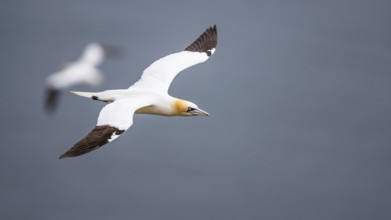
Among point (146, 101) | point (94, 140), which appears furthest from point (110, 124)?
point (146, 101)

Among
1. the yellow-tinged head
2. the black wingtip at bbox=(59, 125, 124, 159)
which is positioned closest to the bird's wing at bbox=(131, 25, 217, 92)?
the yellow-tinged head

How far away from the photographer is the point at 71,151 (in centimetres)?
1058

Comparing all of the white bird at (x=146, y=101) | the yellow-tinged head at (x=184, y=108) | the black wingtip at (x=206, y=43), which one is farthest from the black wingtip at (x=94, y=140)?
the black wingtip at (x=206, y=43)

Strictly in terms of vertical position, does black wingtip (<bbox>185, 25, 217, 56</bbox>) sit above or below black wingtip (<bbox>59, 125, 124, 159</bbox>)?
above

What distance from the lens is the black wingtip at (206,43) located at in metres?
15.4

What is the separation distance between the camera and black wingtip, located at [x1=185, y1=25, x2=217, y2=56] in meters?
15.4

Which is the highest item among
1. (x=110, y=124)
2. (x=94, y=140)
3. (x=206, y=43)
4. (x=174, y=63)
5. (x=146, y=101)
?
(x=206, y=43)

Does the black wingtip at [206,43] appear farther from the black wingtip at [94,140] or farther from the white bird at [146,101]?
the black wingtip at [94,140]

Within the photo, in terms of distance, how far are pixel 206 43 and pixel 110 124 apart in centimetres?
449

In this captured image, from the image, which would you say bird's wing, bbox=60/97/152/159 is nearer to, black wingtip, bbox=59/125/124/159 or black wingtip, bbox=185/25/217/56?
black wingtip, bbox=59/125/124/159

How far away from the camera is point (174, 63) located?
14.6 m

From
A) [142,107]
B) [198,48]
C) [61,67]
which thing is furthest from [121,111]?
[198,48]

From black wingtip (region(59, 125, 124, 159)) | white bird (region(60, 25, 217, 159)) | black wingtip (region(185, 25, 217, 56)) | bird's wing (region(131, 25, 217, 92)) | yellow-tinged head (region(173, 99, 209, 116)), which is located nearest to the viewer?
black wingtip (region(59, 125, 124, 159))

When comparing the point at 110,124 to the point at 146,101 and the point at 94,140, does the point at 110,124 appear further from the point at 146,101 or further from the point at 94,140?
the point at 146,101
